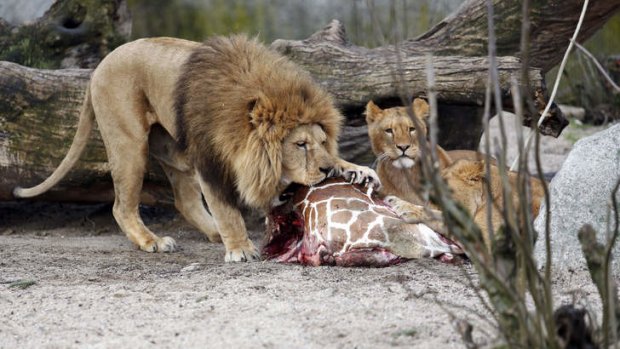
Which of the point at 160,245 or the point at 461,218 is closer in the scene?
the point at 461,218

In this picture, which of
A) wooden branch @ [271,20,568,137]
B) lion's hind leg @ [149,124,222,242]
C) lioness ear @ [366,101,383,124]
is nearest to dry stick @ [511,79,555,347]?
wooden branch @ [271,20,568,137]

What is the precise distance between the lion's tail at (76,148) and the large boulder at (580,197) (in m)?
3.01

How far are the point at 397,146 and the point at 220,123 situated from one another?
1.03 m

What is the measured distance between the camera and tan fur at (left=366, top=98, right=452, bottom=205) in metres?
5.38

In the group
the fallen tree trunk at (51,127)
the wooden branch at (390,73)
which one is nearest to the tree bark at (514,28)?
the wooden branch at (390,73)

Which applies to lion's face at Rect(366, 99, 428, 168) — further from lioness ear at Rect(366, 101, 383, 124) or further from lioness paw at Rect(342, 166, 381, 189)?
lioness paw at Rect(342, 166, 381, 189)

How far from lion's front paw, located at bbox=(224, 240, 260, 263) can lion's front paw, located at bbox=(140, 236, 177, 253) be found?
0.68 m

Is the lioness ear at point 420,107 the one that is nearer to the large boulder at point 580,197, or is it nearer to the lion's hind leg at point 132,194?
the large boulder at point 580,197

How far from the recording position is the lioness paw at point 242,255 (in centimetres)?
527

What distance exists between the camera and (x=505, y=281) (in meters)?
2.71

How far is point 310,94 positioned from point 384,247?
918 millimetres

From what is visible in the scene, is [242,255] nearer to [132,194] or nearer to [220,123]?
[220,123]

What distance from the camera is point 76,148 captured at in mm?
6125

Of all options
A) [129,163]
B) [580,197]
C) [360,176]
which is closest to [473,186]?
[360,176]
